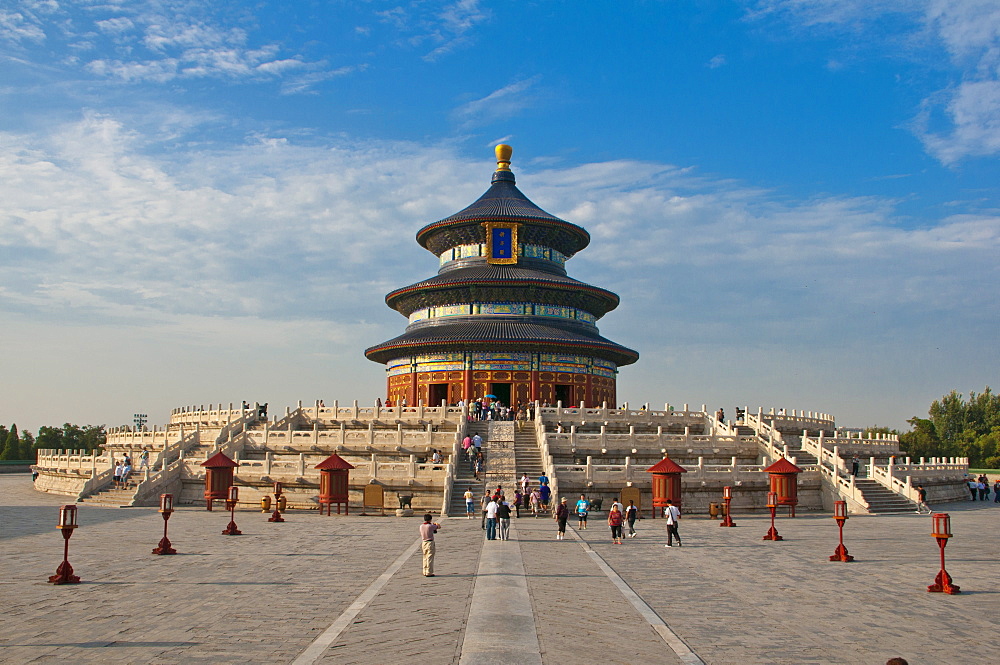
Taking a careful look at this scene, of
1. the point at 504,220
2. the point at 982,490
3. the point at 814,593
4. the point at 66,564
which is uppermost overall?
the point at 504,220

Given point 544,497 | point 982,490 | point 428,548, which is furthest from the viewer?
point 982,490

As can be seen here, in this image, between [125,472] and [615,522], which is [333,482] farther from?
[615,522]

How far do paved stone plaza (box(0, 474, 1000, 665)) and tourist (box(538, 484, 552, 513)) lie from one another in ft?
18.4

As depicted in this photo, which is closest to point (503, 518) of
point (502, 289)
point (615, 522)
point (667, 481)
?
point (615, 522)

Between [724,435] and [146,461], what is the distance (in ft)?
88.5

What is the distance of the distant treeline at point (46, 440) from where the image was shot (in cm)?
8906

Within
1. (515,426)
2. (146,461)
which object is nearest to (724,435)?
(515,426)

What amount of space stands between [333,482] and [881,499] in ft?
72.0

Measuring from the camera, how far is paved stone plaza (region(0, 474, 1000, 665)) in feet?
39.7

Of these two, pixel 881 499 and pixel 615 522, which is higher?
pixel 615 522

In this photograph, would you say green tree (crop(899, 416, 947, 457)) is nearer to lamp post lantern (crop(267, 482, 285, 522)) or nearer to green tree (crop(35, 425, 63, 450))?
lamp post lantern (crop(267, 482, 285, 522))

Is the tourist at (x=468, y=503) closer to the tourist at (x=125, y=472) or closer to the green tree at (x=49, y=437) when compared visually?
the tourist at (x=125, y=472)

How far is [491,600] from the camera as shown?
50.5ft

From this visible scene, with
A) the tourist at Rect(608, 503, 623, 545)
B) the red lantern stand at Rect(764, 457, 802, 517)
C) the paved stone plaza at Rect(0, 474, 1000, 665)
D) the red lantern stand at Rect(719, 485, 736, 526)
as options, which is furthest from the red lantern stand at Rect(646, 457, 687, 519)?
the tourist at Rect(608, 503, 623, 545)
